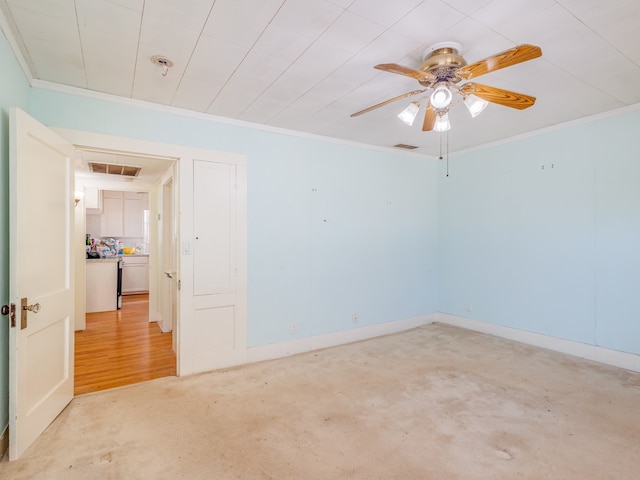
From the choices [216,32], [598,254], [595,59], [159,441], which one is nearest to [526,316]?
[598,254]

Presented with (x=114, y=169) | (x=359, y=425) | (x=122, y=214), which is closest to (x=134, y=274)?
(x=122, y=214)

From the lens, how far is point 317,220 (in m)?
4.13

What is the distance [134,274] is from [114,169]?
399 cm

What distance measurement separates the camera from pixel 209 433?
2.32 meters

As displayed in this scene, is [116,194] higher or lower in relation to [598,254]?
higher

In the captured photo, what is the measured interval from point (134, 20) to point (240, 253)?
7.03 ft

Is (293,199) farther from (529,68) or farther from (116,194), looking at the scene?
(116,194)

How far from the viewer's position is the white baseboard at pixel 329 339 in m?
3.70

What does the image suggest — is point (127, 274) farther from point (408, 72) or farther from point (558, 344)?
point (558, 344)

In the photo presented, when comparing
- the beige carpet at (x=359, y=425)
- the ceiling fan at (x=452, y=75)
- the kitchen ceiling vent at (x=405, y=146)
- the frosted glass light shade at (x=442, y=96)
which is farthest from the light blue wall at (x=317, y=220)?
the frosted glass light shade at (x=442, y=96)

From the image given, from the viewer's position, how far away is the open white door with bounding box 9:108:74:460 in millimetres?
1991

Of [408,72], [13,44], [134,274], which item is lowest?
[134,274]

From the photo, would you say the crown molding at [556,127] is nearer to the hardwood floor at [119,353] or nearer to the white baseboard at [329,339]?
the white baseboard at [329,339]

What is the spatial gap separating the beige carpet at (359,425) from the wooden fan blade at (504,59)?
2268 mm
